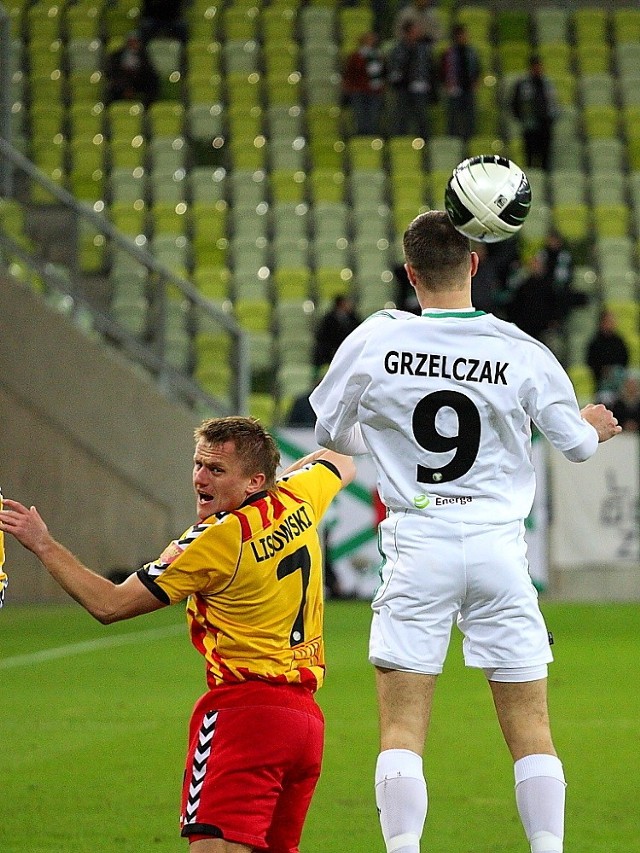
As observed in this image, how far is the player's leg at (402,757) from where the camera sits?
4.46 m

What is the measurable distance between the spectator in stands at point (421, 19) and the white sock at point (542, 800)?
19.7 m

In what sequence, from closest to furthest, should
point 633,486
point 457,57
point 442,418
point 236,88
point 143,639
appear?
point 442,418
point 143,639
point 633,486
point 457,57
point 236,88

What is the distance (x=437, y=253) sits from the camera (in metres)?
4.62

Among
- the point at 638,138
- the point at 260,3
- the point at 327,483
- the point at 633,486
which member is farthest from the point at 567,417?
the point at 260,3

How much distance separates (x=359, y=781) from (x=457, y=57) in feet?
56.1

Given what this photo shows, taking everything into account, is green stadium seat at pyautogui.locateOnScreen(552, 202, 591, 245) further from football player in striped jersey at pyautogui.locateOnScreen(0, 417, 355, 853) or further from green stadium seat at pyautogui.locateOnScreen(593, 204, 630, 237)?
football player in striped jersey at pyautogui.locateOnScreen(0, 417, 355, 853)

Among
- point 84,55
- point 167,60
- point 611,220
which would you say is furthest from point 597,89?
point 84,55

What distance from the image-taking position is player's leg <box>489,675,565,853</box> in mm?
4504

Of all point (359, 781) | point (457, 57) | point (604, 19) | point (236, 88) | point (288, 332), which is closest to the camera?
point (359, 781)

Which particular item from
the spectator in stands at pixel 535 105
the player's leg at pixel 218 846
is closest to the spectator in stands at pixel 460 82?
the spectator in stands at pixel 535 105

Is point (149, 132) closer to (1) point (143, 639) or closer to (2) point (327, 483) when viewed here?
(1) point (143, 639)

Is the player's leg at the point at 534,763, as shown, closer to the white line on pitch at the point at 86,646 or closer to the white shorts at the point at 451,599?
the white shorts at the point at 451,599

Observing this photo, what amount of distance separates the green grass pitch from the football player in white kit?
152 cm

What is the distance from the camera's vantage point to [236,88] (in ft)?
79.6
